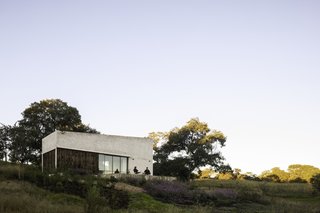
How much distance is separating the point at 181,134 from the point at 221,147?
18.8 feet

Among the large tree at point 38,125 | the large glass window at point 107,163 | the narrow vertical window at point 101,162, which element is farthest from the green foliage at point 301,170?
the narrow vertical window at point 101,162

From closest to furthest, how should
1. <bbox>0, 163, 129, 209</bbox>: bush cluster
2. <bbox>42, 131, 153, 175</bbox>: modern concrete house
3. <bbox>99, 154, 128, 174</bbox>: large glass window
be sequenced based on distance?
<bbox>0, 163, 129, 209</bbox>: bush cluster → <bbox>42, 131, 153, 175</bbox>: modern concrete house → <bbox>99, 154, 128, 174</bbox>: large glass window

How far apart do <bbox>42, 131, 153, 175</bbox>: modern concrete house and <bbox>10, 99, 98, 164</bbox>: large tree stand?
10079mm

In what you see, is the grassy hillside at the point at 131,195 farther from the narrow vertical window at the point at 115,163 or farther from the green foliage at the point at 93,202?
the narrow vertical window at the point at 115,163

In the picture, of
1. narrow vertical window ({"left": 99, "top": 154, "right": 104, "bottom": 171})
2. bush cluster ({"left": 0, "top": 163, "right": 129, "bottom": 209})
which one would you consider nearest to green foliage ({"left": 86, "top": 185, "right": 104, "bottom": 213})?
bush cluster ({"left": 0, "top": 163, "right": 129, "bottom": 209})

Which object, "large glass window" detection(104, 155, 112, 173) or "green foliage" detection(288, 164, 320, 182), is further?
"green foliage" detection(288, 164, 320, 182)

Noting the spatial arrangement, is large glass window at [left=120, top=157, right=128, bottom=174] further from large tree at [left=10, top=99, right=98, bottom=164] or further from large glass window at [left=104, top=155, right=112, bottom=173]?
large tree at [left=10, top=99, right=98, bottom=164]

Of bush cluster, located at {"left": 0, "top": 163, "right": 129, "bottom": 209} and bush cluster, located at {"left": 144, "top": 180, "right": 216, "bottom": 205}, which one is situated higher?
bush cluster, located at {"left": 0, "top": 163, "right": 129, "bottom": 209}

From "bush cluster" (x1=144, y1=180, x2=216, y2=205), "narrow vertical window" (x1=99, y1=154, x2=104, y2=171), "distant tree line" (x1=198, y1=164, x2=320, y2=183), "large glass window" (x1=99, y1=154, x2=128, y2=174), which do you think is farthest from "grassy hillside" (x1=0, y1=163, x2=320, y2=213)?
"distant tree line" (x1=198, y1=164, x2=320, y2=183)

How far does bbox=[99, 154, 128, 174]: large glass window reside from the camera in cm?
4094

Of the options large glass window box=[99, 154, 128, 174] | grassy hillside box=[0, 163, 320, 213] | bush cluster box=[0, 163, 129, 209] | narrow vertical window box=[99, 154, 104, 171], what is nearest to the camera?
grassy hillside box=[0, 163, 320, 213]

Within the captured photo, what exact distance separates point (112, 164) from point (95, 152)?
7.20ft

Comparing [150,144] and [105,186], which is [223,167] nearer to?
[150,144]

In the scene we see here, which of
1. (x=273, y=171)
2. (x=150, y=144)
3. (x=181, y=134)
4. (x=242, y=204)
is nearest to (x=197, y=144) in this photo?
(x=181, y=134)
